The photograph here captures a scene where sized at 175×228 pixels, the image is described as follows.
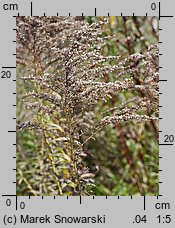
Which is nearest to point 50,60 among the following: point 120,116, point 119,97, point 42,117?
point 42,117

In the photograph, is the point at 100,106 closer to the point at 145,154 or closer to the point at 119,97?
the point at 119,97

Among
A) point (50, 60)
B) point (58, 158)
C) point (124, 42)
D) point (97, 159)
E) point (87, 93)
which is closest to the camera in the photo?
point (87, 93)

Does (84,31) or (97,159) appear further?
(97,159)

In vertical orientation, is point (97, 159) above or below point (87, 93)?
below

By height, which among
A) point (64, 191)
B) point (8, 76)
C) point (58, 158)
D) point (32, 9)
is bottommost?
point (64, 191)

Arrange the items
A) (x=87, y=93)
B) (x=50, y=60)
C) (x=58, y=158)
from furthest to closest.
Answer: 1. (x=58, y=158)
2. (x=50, y=60)
3. (x=87, y=93)

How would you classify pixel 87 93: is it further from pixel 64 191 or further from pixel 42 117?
pixel 64 191
